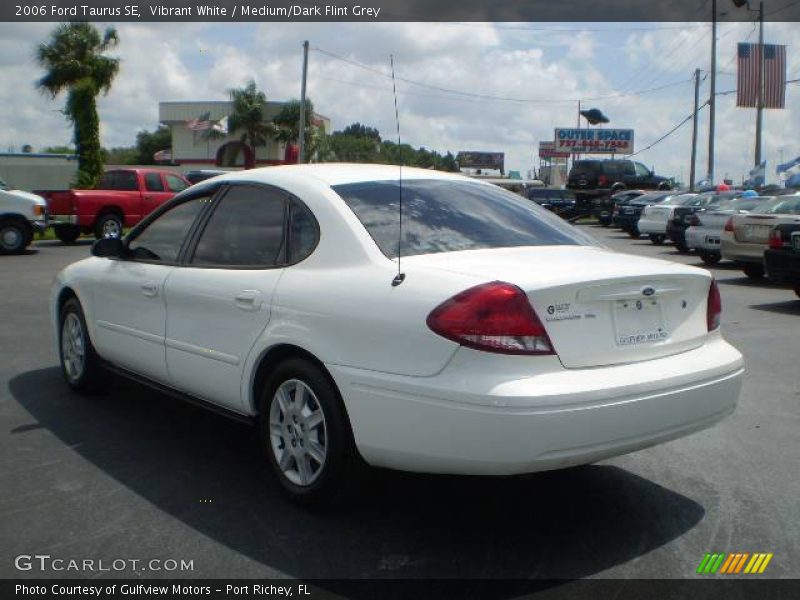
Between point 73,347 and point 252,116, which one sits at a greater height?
point 252,116

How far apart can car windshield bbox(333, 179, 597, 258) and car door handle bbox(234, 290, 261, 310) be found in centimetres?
64

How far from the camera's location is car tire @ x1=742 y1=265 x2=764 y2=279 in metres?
15.5

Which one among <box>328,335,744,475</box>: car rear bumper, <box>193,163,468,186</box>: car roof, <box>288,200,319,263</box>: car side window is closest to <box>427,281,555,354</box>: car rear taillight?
<box>328,335,744,475</box>: car rear bumper

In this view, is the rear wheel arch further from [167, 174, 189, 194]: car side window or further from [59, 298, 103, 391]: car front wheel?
[167, 174, 189, 194]: car side window

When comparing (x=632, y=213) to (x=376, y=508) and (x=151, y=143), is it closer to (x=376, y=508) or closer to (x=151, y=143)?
(x=376, y=508)

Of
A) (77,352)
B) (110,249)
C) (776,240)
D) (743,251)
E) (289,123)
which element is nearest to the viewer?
(110,249)

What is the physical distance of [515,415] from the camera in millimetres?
3467

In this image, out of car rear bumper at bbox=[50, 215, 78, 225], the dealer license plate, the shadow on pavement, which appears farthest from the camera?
car rear bumper at bbox=[50, 215, 78, 225]

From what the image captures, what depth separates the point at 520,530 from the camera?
4.04 meters

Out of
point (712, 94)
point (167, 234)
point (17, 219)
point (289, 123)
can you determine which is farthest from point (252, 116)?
point (167, 234)

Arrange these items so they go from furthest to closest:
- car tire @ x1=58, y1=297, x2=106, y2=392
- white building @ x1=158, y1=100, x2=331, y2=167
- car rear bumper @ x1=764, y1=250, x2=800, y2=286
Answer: white building @ x1=158, y1=100, x2=331, y2=167
car rear bumper @ x1=764, y1=250, x2=800, y2=286
car tire @ x1=58, y1=297, x2=106, y2=392

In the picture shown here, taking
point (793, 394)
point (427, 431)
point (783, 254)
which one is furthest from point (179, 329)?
point (783, 254)

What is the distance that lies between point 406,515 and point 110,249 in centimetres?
286

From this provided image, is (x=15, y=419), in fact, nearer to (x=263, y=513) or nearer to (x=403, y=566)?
(x=263, y=513)
